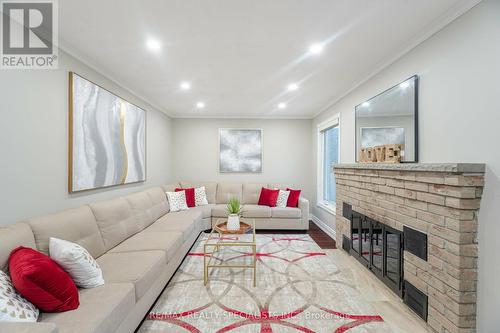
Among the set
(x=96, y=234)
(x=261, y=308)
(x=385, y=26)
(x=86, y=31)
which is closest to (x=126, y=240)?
(x=96, y=234)

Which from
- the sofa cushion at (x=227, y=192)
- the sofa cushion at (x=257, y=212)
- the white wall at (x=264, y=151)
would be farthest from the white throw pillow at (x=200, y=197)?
the sofa cushion at (x=257, y=212)

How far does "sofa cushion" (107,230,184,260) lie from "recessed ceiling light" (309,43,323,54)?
8.52 feet

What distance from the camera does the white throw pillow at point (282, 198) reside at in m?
4.78

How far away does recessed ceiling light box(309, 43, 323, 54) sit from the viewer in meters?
2.29

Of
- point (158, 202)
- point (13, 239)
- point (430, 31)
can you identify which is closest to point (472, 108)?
point (430, 31)

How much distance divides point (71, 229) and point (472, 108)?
3385mm

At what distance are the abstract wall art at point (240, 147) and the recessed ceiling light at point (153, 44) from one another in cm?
325

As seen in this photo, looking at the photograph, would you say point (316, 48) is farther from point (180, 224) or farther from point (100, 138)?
point (180, 224)

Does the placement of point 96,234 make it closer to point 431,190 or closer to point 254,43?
point 254,43

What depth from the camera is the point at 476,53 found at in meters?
1.66

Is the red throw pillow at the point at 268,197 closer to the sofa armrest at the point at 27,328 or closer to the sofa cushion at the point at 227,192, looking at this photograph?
the sofa cushion at the point at 227,192

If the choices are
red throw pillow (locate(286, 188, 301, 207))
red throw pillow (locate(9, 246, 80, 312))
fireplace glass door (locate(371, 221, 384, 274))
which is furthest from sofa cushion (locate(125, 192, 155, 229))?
fireplace glass door (locate(371, 221, 384, 274))

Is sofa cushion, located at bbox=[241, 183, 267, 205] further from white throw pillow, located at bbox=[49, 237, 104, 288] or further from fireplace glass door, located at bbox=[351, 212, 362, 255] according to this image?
white throw pillow, located at bbox=[49, 237, 104, 288]

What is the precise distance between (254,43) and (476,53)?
5.75 ft
